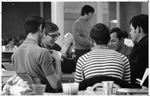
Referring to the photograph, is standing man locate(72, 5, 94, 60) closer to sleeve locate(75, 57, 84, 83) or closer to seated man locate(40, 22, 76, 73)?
seated man locate(40, 22, 76, 73)

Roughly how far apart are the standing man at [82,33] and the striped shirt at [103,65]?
2799 millimetres

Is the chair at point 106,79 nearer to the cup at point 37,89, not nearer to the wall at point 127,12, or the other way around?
the cup at point 37,89

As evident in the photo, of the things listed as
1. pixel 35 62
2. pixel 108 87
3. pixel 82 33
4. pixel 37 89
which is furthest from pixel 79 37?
pixel 37 89

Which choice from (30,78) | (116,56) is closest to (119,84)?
(116,56)

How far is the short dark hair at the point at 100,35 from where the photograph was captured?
2.79 m

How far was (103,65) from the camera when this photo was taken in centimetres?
262

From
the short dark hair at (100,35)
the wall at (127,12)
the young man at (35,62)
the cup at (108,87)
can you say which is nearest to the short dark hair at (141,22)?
the short dark hair at (100,35)

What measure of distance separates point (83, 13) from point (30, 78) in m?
3.17

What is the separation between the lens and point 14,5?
39.9ft

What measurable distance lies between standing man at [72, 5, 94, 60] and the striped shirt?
280 centimetres

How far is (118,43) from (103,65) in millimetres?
1554

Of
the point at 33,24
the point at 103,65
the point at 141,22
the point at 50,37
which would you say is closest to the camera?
the point at 103,65

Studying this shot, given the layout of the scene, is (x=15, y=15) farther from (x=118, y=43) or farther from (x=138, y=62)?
(x=138, y=62)

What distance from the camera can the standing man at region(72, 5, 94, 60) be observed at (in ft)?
18.1
